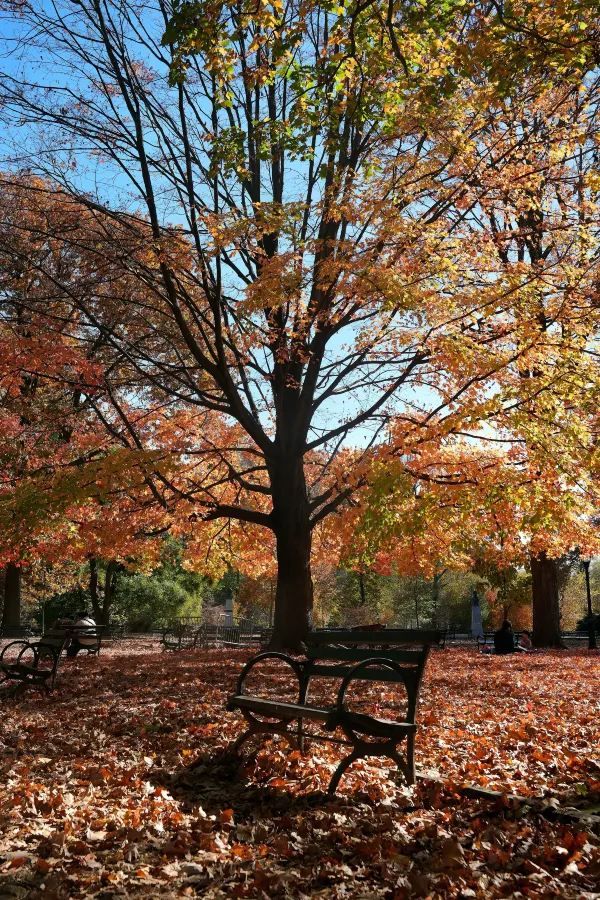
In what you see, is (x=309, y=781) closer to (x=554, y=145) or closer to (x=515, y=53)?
(x=515, y=53)

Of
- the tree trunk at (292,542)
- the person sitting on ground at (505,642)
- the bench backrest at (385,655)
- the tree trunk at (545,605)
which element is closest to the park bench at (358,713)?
the bench backrest at (385,655)

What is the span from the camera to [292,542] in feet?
45.3

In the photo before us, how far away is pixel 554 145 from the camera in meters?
11.1

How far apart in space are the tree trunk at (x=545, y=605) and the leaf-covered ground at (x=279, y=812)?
13.0 meters

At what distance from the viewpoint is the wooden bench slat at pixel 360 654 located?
5.20m

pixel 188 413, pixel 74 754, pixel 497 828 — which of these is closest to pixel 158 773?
pixel 74 754

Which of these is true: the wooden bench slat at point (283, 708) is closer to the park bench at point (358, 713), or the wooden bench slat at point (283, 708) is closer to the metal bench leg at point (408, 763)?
the park bench at point (358, 713)

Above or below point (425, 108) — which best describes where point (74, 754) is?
below

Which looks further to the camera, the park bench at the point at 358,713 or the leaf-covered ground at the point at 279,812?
the park bench at the point at 358,713

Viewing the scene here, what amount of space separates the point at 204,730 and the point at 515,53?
6242 millimetres

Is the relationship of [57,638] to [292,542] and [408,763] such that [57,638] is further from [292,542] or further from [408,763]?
[408,763]

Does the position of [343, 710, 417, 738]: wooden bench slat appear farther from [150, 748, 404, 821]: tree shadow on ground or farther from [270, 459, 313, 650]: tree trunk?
[270, 459, 313, 650]: tree trunk

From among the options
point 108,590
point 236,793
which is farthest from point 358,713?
point 108,590

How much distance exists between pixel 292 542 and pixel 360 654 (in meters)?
8.05
